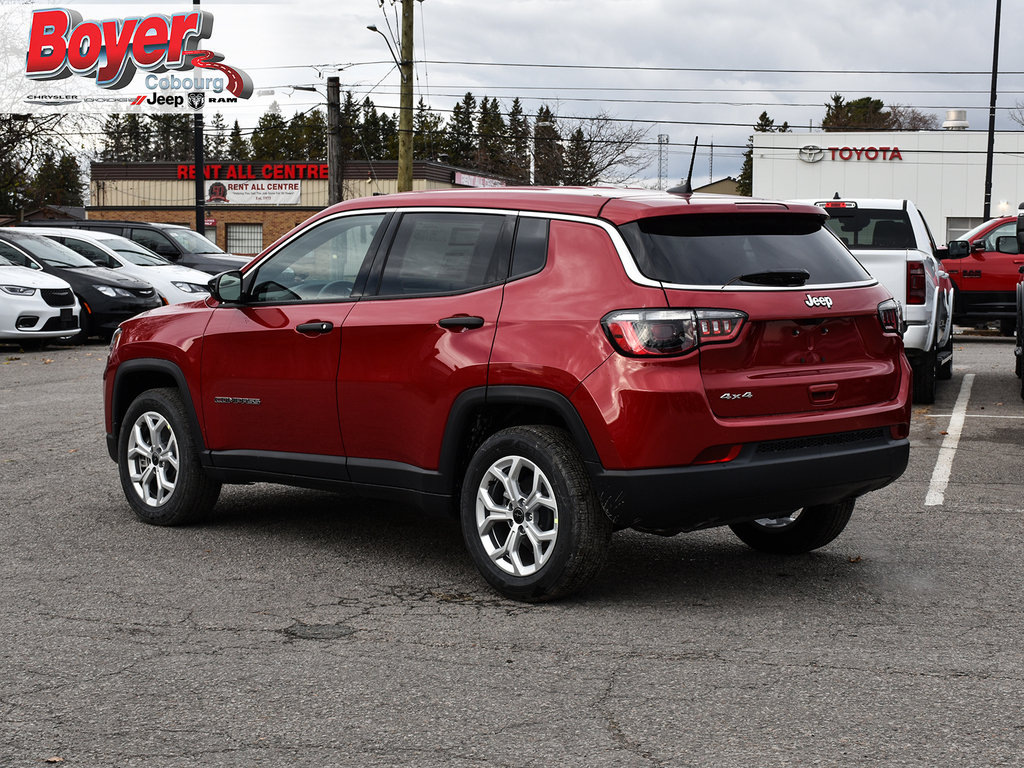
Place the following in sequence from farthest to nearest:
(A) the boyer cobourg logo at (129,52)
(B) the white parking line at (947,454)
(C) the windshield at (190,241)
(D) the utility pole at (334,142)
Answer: (A) the boyer cobourg logo at (129,52) < (D) the utility pole at (334,142) < (C) the windshield at (190,241) < (B) the white parking line at (947,454)

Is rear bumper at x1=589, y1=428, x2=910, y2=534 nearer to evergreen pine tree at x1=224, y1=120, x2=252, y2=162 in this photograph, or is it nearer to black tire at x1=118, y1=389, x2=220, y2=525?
black tire at x1=118, y1=389, x2=220, y2=525

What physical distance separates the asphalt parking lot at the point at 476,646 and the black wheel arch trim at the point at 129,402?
0.46 m

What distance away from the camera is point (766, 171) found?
50.6 meters

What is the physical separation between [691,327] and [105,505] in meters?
4.25

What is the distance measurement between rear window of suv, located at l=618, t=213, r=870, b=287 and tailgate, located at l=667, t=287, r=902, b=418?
0.11 m

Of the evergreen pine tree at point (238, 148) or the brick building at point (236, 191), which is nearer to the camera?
the brick building at point (236, 191)

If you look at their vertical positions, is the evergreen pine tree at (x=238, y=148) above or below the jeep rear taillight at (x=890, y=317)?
above

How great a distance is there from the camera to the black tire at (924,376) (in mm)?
12547

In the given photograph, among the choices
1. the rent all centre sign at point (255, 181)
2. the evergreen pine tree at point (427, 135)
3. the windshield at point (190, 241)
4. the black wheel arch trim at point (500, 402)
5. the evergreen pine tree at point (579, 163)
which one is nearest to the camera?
the black wheel arch trim at point (500, 402)

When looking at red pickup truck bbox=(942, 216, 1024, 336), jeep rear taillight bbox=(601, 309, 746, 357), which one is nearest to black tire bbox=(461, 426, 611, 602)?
jeep rear taillight bbox=(601, 309, 746, 357)

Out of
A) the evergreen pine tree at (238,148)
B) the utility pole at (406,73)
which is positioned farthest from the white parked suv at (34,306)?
the evergreen pine tree at (238,148)

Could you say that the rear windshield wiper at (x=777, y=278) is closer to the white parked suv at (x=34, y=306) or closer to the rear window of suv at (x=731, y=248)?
the rear window of suv at (x=731, y=248)

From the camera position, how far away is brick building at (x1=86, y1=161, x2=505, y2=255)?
198 feet

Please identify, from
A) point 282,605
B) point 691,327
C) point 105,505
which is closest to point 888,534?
point 691,327
